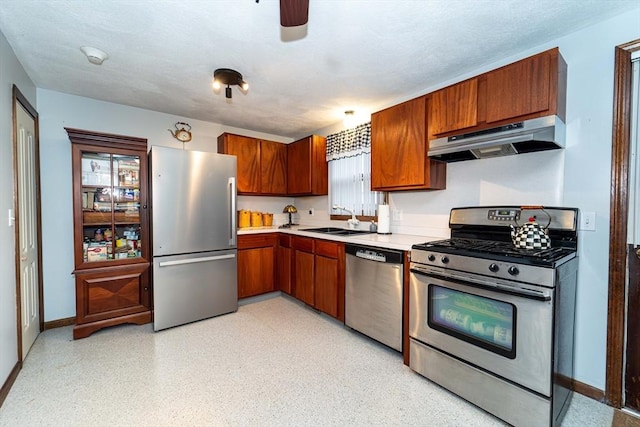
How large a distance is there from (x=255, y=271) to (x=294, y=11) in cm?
297

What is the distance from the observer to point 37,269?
8.97ft

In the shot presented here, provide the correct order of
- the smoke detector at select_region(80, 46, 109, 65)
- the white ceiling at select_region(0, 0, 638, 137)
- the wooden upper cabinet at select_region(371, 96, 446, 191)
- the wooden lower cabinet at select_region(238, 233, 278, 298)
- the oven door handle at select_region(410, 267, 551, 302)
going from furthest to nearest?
the wooden lower cabinet at select_region(238, 233, 278, 298) < the wooden upper cabinet at select_region(371, 96, 446, 191) < the smoke detector at select_region(80, 46, 109, 65) < the white ceiling at select_region(0, 0, 638, 137) < the oven door handle at select_region(410, 267, 551, 302)

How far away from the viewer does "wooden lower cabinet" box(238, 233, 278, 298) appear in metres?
3.52

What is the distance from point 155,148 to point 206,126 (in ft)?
4.03

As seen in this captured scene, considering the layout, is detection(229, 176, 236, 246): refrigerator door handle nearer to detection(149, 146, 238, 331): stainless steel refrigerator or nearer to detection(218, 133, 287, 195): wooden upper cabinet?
detection(149, 146, 238, 331): stainless steel refrigerator

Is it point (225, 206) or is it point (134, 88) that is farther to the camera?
point (225, 206)

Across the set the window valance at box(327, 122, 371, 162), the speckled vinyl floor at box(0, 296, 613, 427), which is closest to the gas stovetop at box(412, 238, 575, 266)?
the speckled vinyl floor at box(0, 296, 613, 427)

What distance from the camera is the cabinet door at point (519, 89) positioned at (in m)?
1.80

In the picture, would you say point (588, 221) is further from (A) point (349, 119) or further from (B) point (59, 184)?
(B) point (59, 184)

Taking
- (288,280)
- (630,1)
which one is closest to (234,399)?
(288,280)

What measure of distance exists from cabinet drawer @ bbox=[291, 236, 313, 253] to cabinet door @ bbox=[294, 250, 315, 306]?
0.05 m

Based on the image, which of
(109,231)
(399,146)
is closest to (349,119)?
(399,146)

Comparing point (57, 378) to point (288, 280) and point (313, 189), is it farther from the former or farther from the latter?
point (313, 189)

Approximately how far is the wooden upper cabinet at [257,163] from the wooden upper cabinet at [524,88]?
2.85 m
